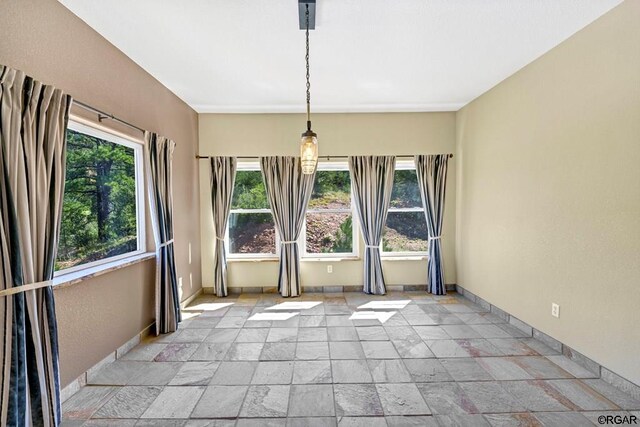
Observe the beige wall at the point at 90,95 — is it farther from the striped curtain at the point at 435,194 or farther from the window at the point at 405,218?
the striped curtain at the point at 435,194

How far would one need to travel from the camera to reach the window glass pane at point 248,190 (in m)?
4.66

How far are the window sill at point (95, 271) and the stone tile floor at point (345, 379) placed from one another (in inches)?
32.8

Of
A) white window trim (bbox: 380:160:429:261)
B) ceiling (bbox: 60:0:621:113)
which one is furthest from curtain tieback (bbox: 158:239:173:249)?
white window trim (bbox: 380:160:429:261)

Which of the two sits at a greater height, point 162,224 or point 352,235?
point 162,224

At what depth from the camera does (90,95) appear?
239 cm

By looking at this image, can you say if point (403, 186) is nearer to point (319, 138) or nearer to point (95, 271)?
point (319, 138)

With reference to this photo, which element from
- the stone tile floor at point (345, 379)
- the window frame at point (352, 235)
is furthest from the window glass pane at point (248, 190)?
the stone tile floor at point (345, 379)

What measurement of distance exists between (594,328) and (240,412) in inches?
110

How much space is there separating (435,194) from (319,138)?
1944mm

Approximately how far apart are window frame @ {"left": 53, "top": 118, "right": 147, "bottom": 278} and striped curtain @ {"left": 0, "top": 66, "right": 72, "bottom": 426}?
49 cm

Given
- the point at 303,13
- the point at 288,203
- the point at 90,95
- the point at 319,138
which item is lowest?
the point at 288,203

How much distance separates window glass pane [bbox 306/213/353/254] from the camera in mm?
4738

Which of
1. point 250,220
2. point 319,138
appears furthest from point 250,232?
point 319,138

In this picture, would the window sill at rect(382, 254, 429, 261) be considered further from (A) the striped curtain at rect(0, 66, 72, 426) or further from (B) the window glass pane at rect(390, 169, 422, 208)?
(A) the striped curtain at rect(0, 66, 72, 426)
